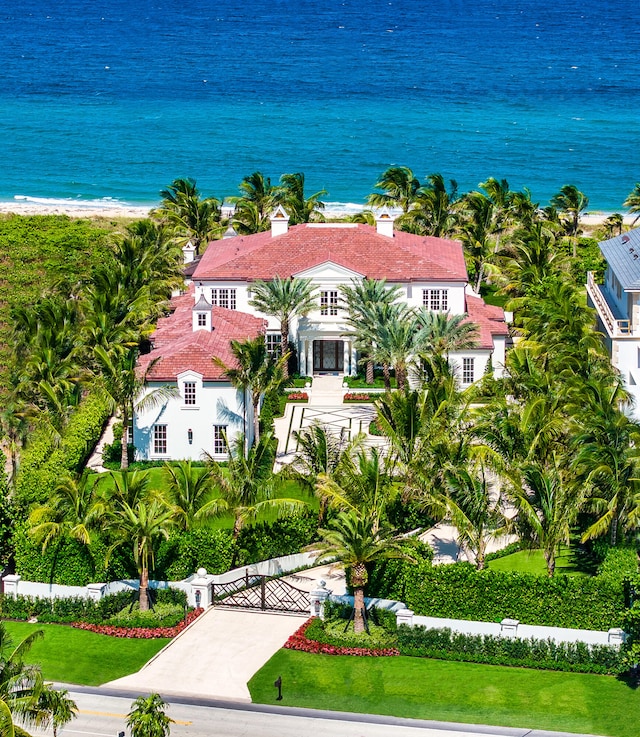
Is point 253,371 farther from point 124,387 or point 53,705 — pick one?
point 53,705

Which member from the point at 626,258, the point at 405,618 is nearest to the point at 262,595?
the point at 405,618

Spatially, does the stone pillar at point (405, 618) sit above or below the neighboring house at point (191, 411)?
below

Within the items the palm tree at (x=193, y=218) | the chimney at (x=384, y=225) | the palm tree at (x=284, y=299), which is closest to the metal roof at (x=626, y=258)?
the chimney at (x=384, y=225)

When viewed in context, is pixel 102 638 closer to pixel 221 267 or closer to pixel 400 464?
pixel 400 464

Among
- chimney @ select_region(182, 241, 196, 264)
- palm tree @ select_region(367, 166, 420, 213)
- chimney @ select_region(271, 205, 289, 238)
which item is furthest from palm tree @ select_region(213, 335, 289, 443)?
palm tree @ select_region(367, 166, 420, 213)

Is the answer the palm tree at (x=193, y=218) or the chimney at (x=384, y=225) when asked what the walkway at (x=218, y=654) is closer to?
the chimney at (x=384, y=225)

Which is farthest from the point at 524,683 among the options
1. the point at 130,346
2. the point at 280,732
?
the point at 130,346
